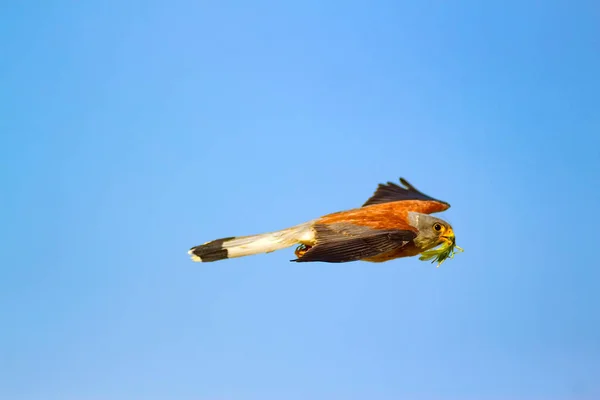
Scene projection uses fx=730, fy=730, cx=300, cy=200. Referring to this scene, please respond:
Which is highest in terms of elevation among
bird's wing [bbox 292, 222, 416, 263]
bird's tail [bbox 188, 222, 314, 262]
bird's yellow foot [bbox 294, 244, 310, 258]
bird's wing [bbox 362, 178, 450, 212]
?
bird's wing [bbox 362, 178, 450, 212]

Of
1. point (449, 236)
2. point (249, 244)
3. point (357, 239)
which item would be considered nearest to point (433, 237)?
point (449, 236)

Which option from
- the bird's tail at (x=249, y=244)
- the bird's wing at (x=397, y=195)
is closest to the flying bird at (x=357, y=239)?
the bird's tail at (x=249, y=244)

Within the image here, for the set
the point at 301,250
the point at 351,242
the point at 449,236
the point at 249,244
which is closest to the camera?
the point at 351,242

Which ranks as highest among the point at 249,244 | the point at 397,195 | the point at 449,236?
the point at 397,195

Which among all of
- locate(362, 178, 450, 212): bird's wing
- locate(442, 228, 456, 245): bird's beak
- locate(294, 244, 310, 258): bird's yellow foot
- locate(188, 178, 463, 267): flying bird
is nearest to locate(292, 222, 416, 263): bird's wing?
locate(188, 178, 463, 267): flying bird

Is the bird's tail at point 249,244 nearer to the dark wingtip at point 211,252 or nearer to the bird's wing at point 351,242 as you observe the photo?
the dark wingtip at point 211,252

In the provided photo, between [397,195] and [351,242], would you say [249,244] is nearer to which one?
[351,242]

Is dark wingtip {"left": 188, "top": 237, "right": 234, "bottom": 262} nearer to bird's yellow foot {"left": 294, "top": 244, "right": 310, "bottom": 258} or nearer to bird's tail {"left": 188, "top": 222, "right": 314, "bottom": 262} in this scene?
bird's tail {"left": 188, "top": 222, "right": 314, "bottom": 262}

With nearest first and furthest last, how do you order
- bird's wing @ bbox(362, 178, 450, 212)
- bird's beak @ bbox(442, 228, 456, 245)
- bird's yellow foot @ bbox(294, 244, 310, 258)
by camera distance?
bird's yellow foot @ bbox(294, 244, 310, 258), bird's beak @ bbox(442, 228, 456, 245), bird's wing @ bbox(362, 178, 450, 212)
